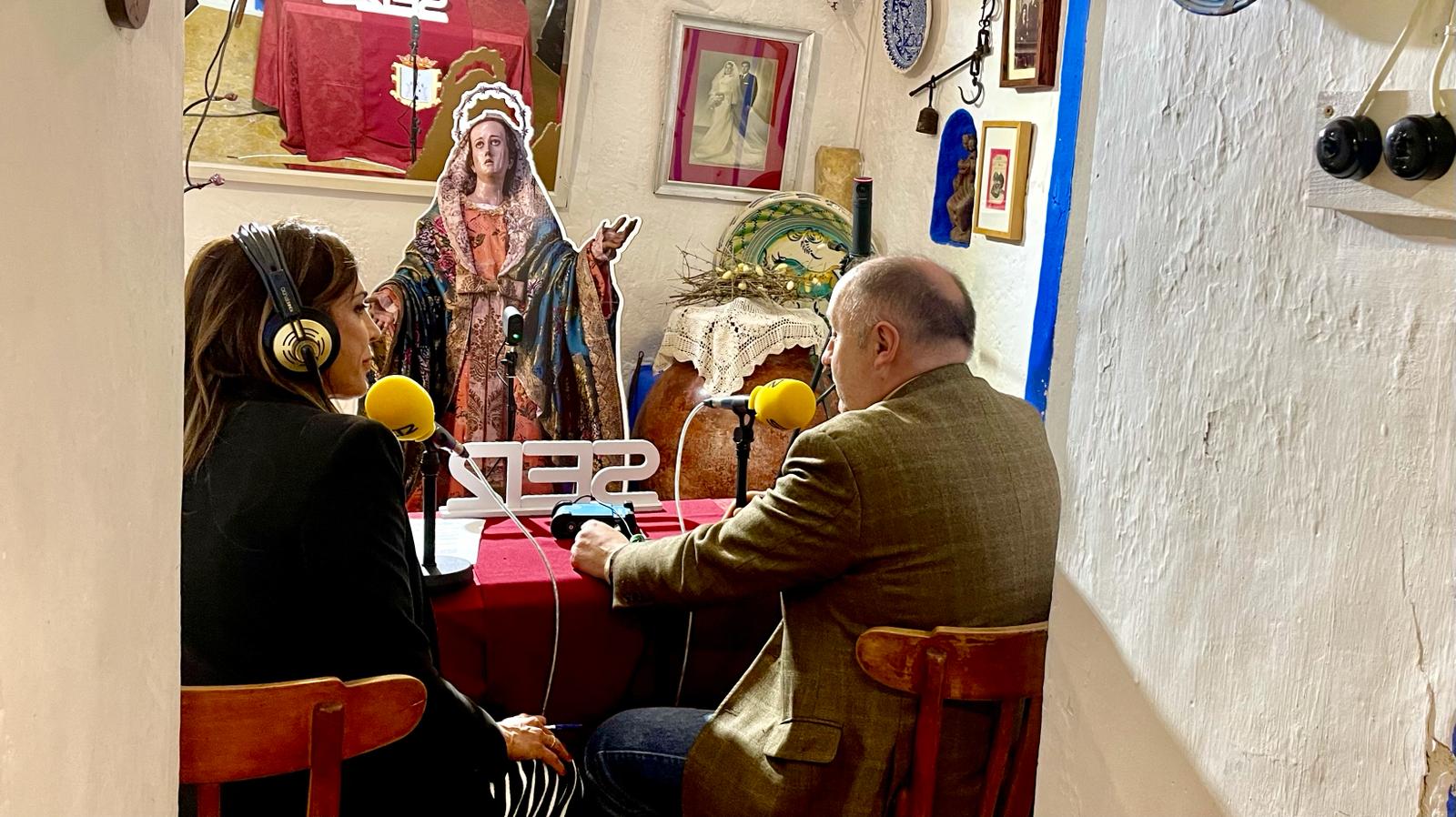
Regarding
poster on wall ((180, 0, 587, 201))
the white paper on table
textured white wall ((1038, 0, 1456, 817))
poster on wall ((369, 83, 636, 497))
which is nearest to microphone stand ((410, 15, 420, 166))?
poster on wall ((180, 0, 587, 201))

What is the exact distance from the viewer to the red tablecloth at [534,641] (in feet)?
6.12

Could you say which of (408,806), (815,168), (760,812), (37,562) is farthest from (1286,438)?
(815,168)

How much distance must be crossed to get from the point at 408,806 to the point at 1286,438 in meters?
1.21

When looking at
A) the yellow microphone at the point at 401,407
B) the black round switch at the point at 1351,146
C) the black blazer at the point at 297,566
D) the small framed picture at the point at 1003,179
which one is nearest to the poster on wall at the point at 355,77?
the small framed picture at the point at 1003,179

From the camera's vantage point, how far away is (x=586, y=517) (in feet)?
7.24

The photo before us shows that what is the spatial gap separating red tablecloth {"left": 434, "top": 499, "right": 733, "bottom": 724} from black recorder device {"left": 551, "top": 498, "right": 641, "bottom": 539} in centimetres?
14

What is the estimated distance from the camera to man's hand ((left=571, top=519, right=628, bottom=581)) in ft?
6.36

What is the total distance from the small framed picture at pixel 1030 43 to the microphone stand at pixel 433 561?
1.88m

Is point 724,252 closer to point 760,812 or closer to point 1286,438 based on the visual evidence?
point 760,812

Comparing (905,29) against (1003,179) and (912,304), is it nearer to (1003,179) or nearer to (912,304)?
(1003,179)

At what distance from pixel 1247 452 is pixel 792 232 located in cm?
312

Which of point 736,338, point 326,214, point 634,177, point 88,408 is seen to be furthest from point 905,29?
point 88,408

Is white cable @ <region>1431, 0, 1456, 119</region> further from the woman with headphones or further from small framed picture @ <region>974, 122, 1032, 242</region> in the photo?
small framed picture @ <region>974, 122, 1032, 242</region>

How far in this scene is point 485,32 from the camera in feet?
11.6
